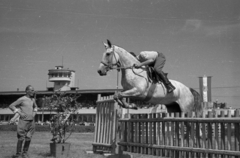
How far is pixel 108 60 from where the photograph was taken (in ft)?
27.2

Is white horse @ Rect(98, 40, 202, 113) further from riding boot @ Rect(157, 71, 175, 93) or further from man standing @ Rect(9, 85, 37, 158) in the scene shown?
man standing @ Rect(9, 85, 37, 158)

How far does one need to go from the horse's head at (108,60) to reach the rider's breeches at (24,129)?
277cm

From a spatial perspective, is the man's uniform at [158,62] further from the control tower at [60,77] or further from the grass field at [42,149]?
the control tower at [60,77]

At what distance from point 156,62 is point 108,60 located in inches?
52.9

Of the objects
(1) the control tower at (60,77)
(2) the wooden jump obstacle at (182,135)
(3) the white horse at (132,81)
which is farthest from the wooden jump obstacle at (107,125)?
(1) the control tower at (60,77)

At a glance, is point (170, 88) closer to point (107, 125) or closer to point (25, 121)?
point (107, 125)

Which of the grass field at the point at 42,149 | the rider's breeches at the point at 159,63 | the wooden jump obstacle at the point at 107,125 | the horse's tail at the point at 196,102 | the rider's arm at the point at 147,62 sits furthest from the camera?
the grass field at the point at 42,149

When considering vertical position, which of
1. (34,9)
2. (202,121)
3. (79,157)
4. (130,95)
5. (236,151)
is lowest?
(79,157)

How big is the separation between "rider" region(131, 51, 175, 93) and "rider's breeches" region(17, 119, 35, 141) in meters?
3.59

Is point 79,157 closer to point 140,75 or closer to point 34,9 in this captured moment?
point 140,75

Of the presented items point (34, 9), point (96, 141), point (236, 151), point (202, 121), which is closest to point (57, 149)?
point (96, 141)

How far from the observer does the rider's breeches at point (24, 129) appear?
894 cm

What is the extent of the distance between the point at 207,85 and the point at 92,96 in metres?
36.2

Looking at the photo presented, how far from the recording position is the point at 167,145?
8.40 meters
